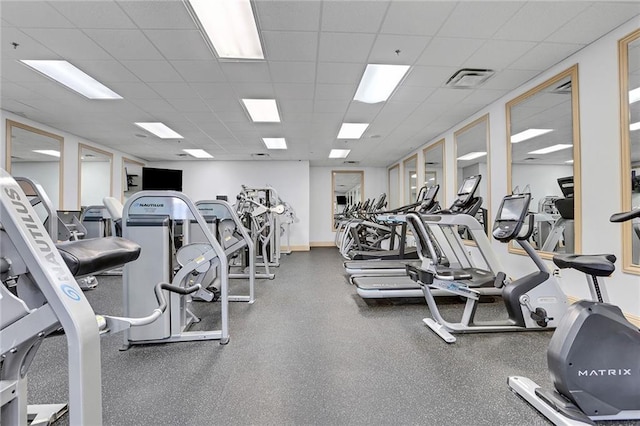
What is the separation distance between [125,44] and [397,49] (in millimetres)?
2838

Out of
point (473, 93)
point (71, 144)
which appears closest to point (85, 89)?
point (71, 144)

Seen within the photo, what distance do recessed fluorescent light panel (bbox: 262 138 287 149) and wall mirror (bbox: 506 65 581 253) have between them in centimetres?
448

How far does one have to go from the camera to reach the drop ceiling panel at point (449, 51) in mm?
2848

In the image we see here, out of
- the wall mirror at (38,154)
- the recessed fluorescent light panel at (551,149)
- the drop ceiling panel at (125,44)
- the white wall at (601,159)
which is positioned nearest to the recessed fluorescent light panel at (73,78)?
the drop ceiling panel at (125,44)

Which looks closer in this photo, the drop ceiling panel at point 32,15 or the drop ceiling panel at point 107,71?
the drop ceiling panel at point 32,15

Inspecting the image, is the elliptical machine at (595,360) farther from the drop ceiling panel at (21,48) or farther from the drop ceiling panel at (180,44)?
the drop ceiling panel at (21,48)

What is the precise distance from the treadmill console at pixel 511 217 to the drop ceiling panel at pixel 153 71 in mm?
3830

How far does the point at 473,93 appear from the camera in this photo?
13.4 ft

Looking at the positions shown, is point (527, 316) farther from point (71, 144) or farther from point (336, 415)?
point (71, 144)

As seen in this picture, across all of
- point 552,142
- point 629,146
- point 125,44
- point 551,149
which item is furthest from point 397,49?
point 551,149

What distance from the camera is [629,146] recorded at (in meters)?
2.59

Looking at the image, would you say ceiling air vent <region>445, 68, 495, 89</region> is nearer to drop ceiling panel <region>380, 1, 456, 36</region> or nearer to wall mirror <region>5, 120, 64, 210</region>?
drop ceiling panel <region>380, 1, 456, 36</region>

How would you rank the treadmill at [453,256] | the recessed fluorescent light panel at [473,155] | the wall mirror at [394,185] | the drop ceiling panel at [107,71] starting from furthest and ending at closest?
the wall mirror at [394,185], the recessed fluorescent light panel at [473,155], the drop ceiling panel at [107,71], the treadmill at [453,256]

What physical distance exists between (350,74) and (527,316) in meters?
3.14
